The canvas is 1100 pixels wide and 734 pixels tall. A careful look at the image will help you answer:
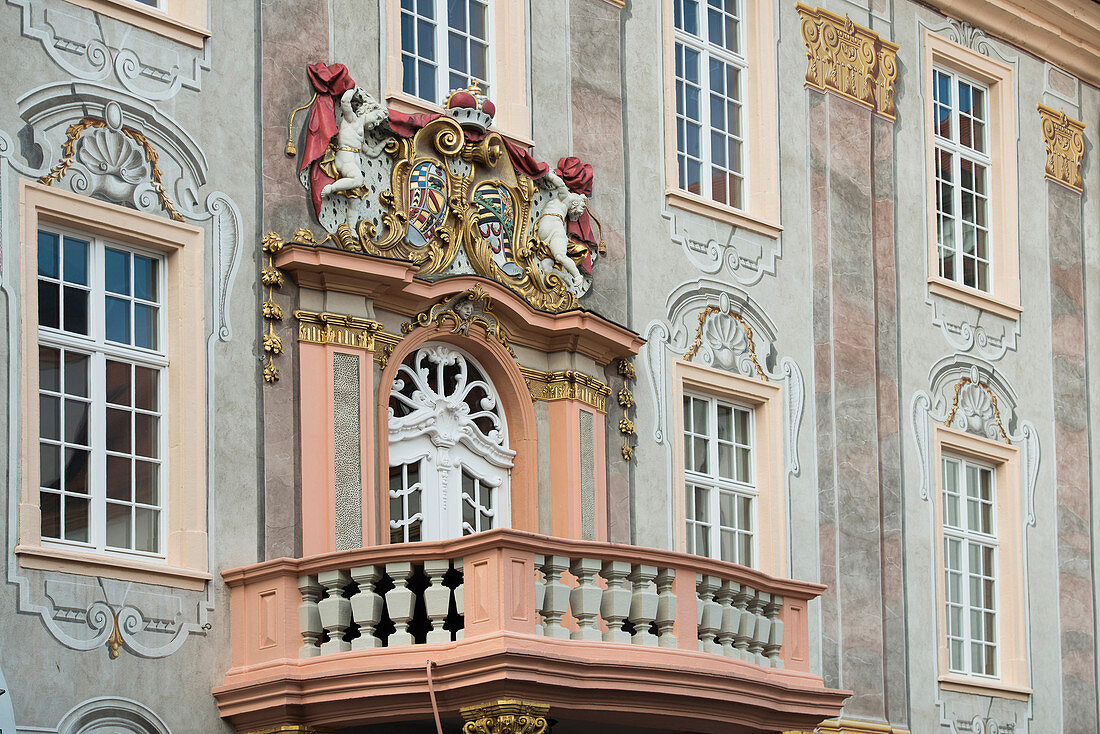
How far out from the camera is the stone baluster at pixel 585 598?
12625 mm

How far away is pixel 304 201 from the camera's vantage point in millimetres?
13805

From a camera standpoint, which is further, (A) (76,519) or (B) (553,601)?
(B) (553,601)

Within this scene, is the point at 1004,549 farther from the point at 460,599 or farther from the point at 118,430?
the point at 118,430

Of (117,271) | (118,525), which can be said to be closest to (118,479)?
(118,525)

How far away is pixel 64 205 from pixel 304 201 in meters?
1.92

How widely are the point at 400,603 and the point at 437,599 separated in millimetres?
228

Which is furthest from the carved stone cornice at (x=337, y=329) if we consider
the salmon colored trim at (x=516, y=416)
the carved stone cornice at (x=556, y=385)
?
the carved stone cornice at (x=556, y=385)

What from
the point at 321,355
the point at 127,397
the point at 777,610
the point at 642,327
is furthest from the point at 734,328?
the point at 127,397

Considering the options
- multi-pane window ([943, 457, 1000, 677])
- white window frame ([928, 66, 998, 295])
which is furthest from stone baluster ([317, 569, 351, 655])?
white window frame ([928, 66, 998, 295])

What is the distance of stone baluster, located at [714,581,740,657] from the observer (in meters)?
13.7

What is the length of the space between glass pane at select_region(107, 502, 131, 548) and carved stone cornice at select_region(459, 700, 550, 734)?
2348 millimetres

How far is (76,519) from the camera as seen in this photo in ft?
40.3

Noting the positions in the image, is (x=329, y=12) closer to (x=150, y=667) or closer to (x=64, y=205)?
(x=64, y=205)

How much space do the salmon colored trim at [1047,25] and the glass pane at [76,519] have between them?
10.8 m
